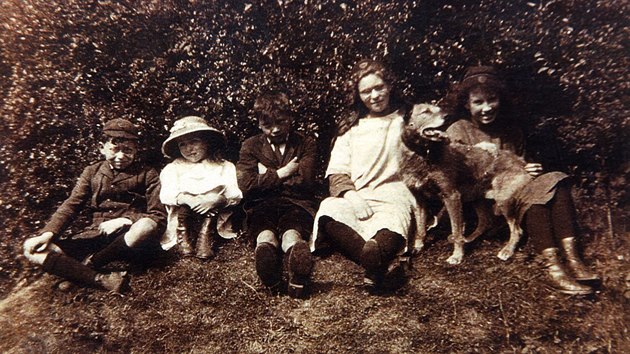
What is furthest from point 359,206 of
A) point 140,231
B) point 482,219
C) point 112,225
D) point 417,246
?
point 112,225

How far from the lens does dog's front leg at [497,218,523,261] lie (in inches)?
120

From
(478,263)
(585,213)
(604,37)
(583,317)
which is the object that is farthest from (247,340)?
Result: (604,37)

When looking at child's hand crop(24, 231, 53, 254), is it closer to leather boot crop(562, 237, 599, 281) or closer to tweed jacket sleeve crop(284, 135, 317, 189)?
tweed jacket sleeve crop(284, 135, 317, 189)

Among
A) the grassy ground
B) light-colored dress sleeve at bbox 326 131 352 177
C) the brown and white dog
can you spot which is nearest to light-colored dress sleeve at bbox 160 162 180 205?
the grassy ground

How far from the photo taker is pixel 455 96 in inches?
126

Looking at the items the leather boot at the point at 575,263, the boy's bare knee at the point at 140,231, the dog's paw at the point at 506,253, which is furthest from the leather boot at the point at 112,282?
the leather boot at the point at 575,263

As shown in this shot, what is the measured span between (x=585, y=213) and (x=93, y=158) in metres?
3.42

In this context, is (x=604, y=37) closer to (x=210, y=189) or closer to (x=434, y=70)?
(x=434, y=70)

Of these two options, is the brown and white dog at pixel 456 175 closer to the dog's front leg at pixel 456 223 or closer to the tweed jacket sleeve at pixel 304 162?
the dog's front leg at pixel 456 223

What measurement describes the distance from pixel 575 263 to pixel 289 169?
75.5 inches

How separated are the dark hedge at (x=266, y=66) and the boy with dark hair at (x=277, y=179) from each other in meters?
0.12

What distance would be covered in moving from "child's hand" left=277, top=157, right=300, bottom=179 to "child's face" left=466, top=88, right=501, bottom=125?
4.07ft

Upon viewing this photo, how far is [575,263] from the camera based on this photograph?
295 centimetres

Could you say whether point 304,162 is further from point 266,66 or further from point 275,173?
point 266,66
